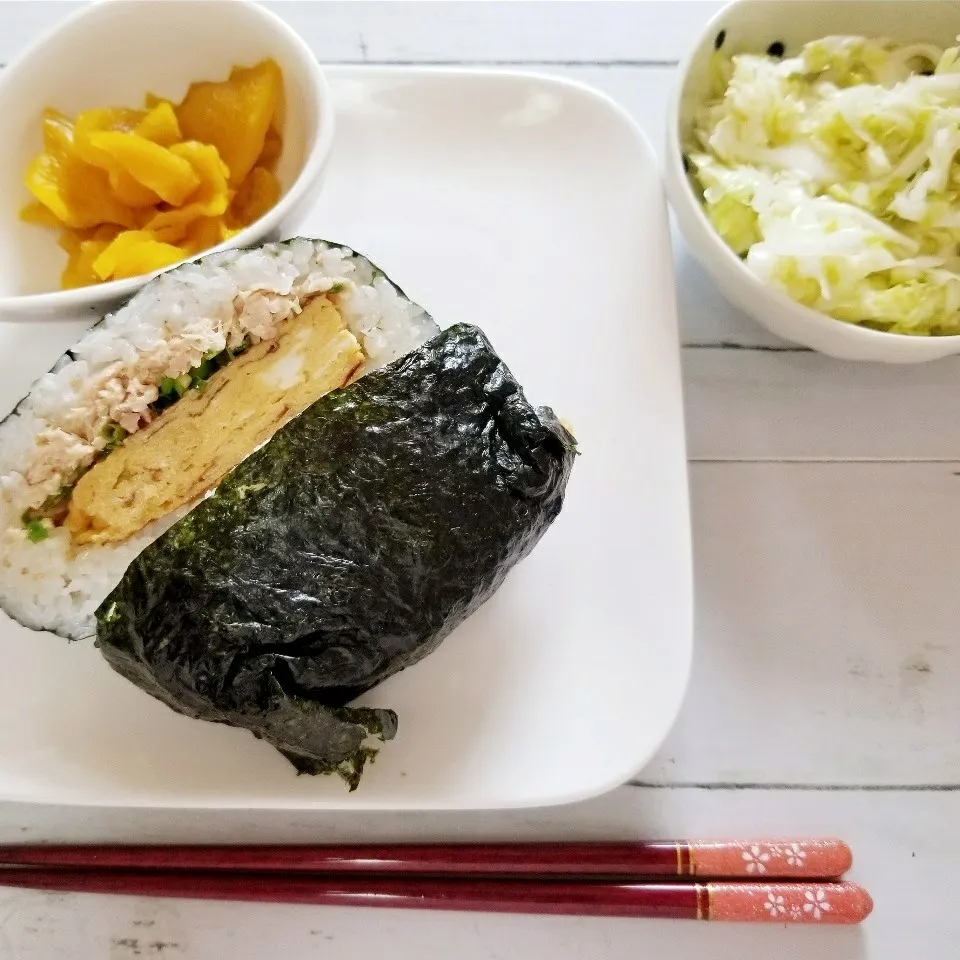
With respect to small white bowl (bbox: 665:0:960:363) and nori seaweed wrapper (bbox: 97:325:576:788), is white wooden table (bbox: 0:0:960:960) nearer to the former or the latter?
small white bowl (bbox: 665:0:960:363)

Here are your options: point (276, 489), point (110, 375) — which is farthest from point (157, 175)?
point (276, 489)

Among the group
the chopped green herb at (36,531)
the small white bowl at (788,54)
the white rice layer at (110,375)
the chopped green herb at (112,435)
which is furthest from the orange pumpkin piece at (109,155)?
the small white bowl at (788,54)

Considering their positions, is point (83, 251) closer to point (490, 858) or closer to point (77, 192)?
point (77, 192)

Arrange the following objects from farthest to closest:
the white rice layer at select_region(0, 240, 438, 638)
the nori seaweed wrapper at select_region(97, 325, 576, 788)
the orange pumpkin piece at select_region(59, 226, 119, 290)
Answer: the orange pumpkin piece at select_region(59, 226, 119, 290), the white rice layer at select_region(0, 240, 438, 638), the nori seaweed wrapper at select_region(97, 325, 576, 788)

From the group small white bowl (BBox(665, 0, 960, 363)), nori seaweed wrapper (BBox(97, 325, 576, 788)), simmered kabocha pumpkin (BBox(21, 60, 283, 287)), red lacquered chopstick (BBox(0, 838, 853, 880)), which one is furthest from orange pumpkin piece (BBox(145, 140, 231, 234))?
red lacquered chopstick (BBox(0, 838, 853, 880))

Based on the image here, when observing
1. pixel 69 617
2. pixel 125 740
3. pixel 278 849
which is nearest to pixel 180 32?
pixel 69 617

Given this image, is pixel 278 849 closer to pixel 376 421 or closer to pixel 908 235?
pixel 376 421

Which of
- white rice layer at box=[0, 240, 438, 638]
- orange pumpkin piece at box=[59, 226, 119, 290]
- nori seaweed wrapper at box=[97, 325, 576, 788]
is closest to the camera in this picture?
nori seaweed wrapper at box=[97, 325, 576, 788]
